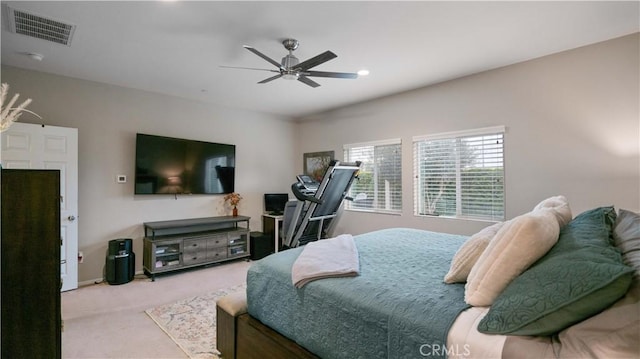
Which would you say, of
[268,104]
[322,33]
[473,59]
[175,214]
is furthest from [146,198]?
[473,59]

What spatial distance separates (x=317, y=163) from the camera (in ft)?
18.4

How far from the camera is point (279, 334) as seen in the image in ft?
5.59

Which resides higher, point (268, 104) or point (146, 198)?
point (268, 104)

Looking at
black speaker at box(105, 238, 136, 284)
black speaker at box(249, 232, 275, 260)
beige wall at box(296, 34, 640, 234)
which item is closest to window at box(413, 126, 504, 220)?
beige wall at box(296, 34, 640, 234)

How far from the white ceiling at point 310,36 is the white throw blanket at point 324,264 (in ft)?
5.93

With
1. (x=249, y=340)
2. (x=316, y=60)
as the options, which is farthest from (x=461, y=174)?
(x=249, y=340)

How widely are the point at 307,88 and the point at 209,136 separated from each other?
1894 mm

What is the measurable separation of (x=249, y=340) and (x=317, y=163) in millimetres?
4033

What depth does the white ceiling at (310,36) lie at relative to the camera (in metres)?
2.24

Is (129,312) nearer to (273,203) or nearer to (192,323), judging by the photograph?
(192,323)

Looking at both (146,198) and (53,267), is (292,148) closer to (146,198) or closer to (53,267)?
(146,198)

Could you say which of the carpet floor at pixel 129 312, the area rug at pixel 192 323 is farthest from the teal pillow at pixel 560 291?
the carpet floor at pixel 129 312

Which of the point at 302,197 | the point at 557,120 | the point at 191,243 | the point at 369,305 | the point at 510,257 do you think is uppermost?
the point at 557,120

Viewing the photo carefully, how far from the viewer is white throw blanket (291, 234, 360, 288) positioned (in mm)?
1646
